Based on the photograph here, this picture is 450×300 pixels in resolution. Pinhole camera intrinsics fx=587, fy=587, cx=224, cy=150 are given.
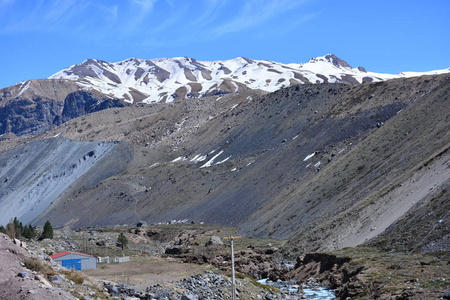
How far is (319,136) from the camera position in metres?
98.9

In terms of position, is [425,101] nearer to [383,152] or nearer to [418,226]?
[383,152]

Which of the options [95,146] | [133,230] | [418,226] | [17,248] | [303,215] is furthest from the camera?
[95,146]

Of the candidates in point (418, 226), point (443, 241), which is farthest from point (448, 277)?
point (418, 226)

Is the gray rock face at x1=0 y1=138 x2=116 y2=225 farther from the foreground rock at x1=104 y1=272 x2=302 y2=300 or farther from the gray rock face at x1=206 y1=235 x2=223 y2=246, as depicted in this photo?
the foreground rock at x1=104 y1=272 x2=302 y2=300

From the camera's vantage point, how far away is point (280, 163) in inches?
3765

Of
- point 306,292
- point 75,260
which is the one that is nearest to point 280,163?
point 306,292

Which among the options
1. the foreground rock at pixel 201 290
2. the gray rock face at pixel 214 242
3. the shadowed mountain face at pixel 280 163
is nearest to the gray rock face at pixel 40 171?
the shadowed mountain face at pixel 280 163

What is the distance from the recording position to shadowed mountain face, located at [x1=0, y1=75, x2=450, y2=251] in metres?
56.6

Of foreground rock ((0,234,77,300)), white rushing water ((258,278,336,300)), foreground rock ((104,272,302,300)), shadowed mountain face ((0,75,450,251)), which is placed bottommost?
white rushing water ((258,278,336,300))

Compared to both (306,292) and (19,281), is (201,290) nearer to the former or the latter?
A: (306,292)

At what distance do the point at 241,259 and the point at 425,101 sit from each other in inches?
1587

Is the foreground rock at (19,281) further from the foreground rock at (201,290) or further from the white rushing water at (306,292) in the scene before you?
the white rushing water at (306,292)

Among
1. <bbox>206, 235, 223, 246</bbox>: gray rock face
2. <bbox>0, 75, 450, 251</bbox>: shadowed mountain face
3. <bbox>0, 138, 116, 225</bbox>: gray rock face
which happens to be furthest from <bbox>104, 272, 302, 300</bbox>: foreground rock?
<bbox>0, 138, 116, 225</bbox>: gray rock face

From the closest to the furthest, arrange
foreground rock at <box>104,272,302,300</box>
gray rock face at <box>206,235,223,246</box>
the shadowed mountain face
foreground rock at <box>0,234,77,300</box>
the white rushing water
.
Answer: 1. foreground rock at <box>0,234,77,300</box>
2. foreground rock at <box>104,272,302,300</box>
3. the white rushing water
4. the shadowed mountain face
5. gray rock face at <box>206,235,223,246</box>
